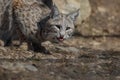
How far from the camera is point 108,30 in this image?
12.6m

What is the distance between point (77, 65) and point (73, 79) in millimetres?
888

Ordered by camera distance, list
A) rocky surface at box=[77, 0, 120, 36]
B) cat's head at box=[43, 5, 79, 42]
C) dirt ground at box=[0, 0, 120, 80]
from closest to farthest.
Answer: dirt ground at box=[0, 0, 120, 80], cat's head at box=[43, 5, 79, 42], rocky surface at box=[77, 0, 120, 36]

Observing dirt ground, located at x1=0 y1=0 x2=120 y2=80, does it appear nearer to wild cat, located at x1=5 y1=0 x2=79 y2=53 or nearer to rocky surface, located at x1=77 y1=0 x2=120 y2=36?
wild cat, located at x1=5 y1=0 x2=79 y2=53

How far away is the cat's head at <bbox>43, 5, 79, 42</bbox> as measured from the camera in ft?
26.9

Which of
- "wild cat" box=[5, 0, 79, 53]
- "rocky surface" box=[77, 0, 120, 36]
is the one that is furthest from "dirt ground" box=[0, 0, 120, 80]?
"rocky surface" box=[77, 0, 120, 36]

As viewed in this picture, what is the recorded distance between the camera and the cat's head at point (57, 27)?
820cm

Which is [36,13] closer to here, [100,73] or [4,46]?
[4,46]

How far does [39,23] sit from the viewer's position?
8.55 meters

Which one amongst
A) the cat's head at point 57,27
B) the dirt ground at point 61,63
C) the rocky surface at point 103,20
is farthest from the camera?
the rocky surface at point 103,20

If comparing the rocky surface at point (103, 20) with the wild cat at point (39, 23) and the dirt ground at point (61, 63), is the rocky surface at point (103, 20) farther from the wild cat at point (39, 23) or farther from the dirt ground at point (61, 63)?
the wild cat at point (39, 23)

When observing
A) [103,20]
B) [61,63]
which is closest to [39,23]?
[61,63]

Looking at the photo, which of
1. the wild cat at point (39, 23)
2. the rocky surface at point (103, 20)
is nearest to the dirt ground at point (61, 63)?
the wild cat at point (39, 23)

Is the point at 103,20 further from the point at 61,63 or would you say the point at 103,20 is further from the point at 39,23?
the point at 61,63

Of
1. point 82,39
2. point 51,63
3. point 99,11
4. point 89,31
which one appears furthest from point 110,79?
point 99,11
